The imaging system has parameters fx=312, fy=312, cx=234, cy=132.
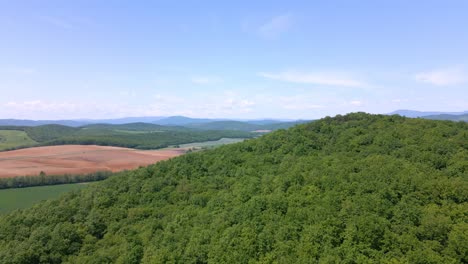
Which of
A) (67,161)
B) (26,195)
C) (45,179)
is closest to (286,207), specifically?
(26,195)

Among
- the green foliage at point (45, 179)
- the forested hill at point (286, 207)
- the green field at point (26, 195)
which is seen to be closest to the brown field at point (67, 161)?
the green foliage at point (45, 179)

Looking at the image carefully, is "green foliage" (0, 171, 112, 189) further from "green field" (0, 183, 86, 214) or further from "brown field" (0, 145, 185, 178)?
"green field" (0, 183, 86, 214)

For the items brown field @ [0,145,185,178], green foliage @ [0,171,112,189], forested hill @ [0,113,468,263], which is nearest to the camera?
forested hill @ [0,113,468,263]

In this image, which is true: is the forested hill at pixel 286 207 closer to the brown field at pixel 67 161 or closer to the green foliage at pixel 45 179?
the green foliage at pixel 45 179

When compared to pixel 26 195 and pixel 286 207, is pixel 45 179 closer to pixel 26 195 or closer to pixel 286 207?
pixel 26 195

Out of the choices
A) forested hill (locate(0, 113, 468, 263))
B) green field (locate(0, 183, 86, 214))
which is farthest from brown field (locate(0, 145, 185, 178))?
forested hill (locate(0, 113, 468, 263))

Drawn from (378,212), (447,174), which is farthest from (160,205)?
(447,174)
